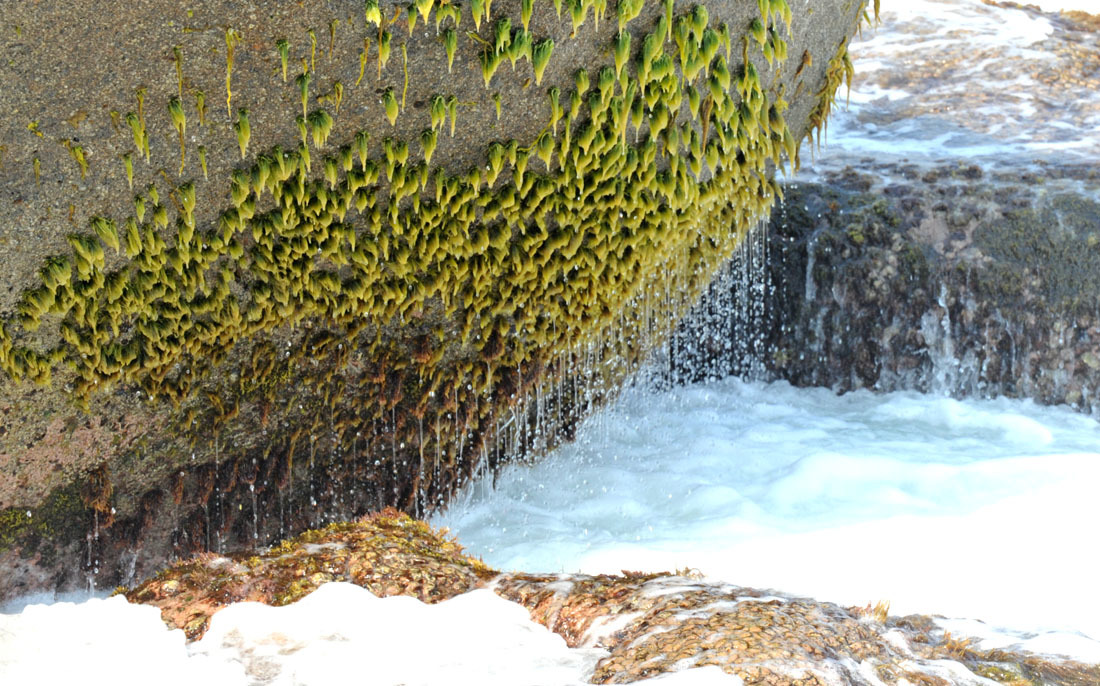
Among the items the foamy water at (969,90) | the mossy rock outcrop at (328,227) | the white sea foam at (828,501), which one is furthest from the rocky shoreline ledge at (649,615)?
the foamy water at (969,90)

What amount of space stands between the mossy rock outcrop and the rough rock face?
2248 mm

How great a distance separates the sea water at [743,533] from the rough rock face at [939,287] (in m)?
0.26

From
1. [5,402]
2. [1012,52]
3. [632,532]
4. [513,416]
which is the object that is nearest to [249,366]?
[5,402]

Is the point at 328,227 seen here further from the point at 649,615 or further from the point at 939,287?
the point at 939,287

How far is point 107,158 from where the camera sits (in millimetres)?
3516

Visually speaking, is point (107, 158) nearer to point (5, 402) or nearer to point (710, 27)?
point (5, 402)

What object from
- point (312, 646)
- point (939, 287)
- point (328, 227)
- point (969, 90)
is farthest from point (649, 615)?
point (969, 90)

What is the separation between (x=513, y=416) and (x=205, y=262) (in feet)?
7.21

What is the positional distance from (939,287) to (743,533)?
10.5ft

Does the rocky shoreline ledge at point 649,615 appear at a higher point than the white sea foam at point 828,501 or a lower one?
higher

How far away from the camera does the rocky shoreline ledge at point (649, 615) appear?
2.55m

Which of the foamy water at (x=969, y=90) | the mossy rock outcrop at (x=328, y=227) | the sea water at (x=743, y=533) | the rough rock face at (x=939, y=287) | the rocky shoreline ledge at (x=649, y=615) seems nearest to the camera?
the rocky shoreline ledge at (x=649, y=615)

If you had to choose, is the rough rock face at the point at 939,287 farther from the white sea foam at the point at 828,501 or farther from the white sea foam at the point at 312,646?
the white sea foam at the point at 312,646

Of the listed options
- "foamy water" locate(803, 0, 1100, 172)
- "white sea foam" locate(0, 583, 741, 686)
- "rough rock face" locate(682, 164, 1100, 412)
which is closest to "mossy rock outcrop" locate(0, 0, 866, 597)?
"white sea foam" locate(0, 583, 741, 686)
